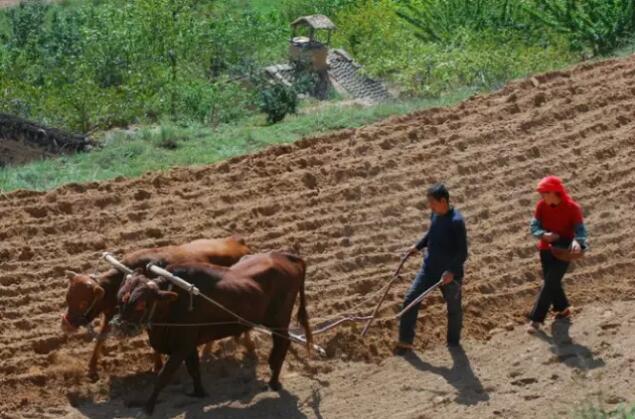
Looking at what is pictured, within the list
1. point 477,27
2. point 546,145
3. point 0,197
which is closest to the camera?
point 0,197

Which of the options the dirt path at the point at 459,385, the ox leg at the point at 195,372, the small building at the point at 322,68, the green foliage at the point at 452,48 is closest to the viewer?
the dirt path at the point at 459,385

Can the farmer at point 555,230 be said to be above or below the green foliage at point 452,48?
above

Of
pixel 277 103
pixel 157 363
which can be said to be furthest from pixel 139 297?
pixel 277 103

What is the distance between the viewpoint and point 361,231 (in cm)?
1432

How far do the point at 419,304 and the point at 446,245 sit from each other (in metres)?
0.77

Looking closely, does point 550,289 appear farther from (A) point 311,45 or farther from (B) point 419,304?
(A) point 311,45

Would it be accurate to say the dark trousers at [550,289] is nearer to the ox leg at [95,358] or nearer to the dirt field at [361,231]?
the dirt field at [361,231]

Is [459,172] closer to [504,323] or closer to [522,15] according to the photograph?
[504,323]

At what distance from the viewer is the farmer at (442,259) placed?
11.8 metres

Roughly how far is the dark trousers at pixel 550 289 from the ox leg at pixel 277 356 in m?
2.41

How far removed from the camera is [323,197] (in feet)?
48.6

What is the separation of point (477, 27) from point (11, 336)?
1919cm

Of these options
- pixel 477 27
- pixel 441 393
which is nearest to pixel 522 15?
pixel 477 27

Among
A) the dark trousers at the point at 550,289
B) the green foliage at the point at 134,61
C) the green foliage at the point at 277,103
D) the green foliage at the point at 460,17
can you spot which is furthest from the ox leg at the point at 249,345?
the green foliage at the point at 460,17
